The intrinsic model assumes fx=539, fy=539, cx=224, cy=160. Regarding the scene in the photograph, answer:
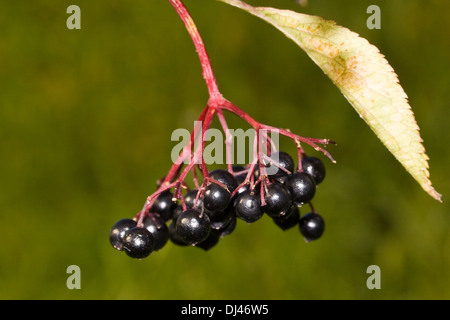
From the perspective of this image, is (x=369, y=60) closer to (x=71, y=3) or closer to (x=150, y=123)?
(x=150, y=123)

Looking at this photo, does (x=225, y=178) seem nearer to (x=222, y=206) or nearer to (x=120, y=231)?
(x=222, y=206)

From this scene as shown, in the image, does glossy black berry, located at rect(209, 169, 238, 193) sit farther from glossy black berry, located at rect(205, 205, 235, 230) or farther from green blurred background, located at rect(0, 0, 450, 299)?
green blurred background, located at rect(0, 0, 450, 299)

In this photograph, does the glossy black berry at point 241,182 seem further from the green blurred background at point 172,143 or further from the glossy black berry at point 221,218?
the green blurred background at point 172,143

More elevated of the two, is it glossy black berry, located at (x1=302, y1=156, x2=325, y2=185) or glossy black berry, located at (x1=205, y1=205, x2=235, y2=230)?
glossy black berry, located at (x1=302, y1=156, x2=325, y2=185)

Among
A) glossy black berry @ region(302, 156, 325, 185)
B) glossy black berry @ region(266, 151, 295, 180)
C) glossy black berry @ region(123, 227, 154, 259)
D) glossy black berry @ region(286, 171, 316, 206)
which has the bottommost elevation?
glossy black berry @ region(123, 227, 154, 259)

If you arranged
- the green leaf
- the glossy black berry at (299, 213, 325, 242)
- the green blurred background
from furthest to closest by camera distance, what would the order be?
the green blurred background → the glossy black berry at (299, 213, 325, 242) → the green leaf

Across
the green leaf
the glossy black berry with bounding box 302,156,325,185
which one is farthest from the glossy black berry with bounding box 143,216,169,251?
the green leaf
